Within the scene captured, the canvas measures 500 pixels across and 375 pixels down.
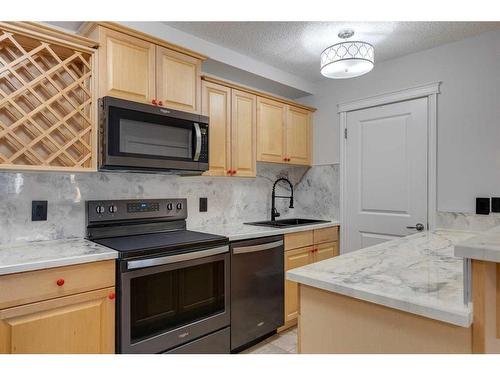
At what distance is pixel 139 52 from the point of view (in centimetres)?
200

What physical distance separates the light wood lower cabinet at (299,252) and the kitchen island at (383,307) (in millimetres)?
1262

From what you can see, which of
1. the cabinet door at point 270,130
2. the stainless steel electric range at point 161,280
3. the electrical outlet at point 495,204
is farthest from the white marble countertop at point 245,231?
the electrical outlet at point 495,204

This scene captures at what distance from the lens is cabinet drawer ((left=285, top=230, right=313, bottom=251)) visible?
2.58 metres

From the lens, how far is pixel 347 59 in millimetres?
2076

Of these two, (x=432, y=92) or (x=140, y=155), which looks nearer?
(x=140, y=155)

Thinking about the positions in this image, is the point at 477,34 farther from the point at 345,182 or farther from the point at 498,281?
the point at 498,281

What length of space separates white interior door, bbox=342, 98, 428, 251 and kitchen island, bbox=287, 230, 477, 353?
4.82 ft

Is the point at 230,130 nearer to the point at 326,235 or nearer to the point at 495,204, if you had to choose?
the point at 326,235

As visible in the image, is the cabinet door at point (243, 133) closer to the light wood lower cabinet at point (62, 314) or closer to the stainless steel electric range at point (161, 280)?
the stainless steel electric range at point (161, 280)

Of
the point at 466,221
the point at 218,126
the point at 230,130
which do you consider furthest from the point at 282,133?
the point at 466,221
